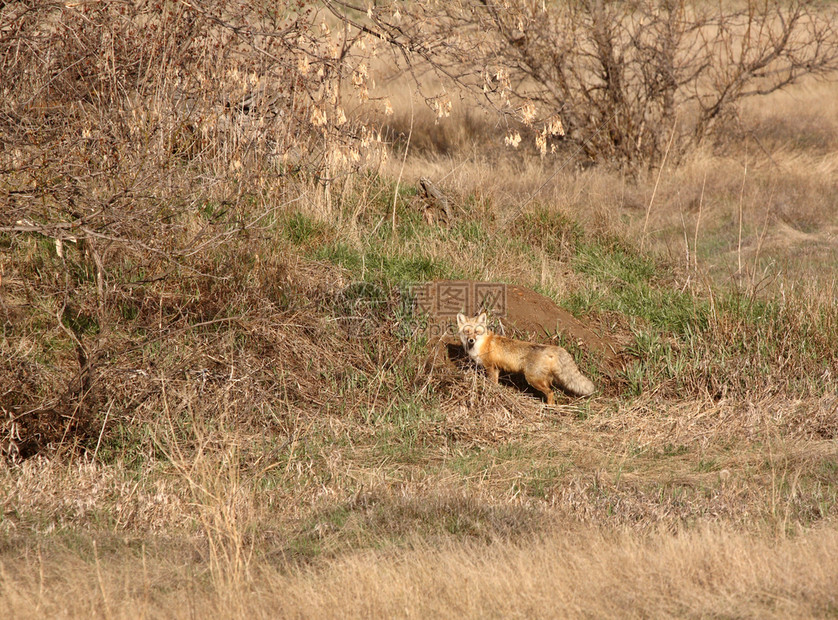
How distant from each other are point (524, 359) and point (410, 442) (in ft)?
4.31

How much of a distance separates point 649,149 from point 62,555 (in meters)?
12.8

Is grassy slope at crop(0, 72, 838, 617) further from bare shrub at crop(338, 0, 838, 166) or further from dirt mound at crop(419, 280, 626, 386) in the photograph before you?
bare shrub at crop(338, 0, 838, 166)

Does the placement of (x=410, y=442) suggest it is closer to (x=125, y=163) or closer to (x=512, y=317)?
(x=512, y=317)

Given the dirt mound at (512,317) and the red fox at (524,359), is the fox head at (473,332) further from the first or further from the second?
the dirt mound at (512,317)

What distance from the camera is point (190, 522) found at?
5.50m

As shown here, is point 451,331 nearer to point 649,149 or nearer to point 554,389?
point 554,389

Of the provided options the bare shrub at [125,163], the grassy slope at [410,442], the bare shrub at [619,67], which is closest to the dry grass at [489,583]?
the grassy slope at [410,442]

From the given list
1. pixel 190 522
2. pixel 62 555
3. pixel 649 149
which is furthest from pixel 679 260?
pixel 62 555

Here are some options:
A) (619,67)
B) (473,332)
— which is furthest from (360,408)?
(619,67)

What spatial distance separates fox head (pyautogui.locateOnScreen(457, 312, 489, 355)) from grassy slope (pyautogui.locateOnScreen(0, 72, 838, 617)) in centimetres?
28

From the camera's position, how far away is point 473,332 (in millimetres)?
7582

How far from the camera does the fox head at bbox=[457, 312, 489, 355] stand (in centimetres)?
758

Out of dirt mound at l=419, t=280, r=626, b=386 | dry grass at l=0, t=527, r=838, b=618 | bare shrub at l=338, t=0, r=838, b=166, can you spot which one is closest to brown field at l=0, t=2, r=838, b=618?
dry grass at l=0, t=527, r=838, b=618

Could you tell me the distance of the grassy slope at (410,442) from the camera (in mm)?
4473
